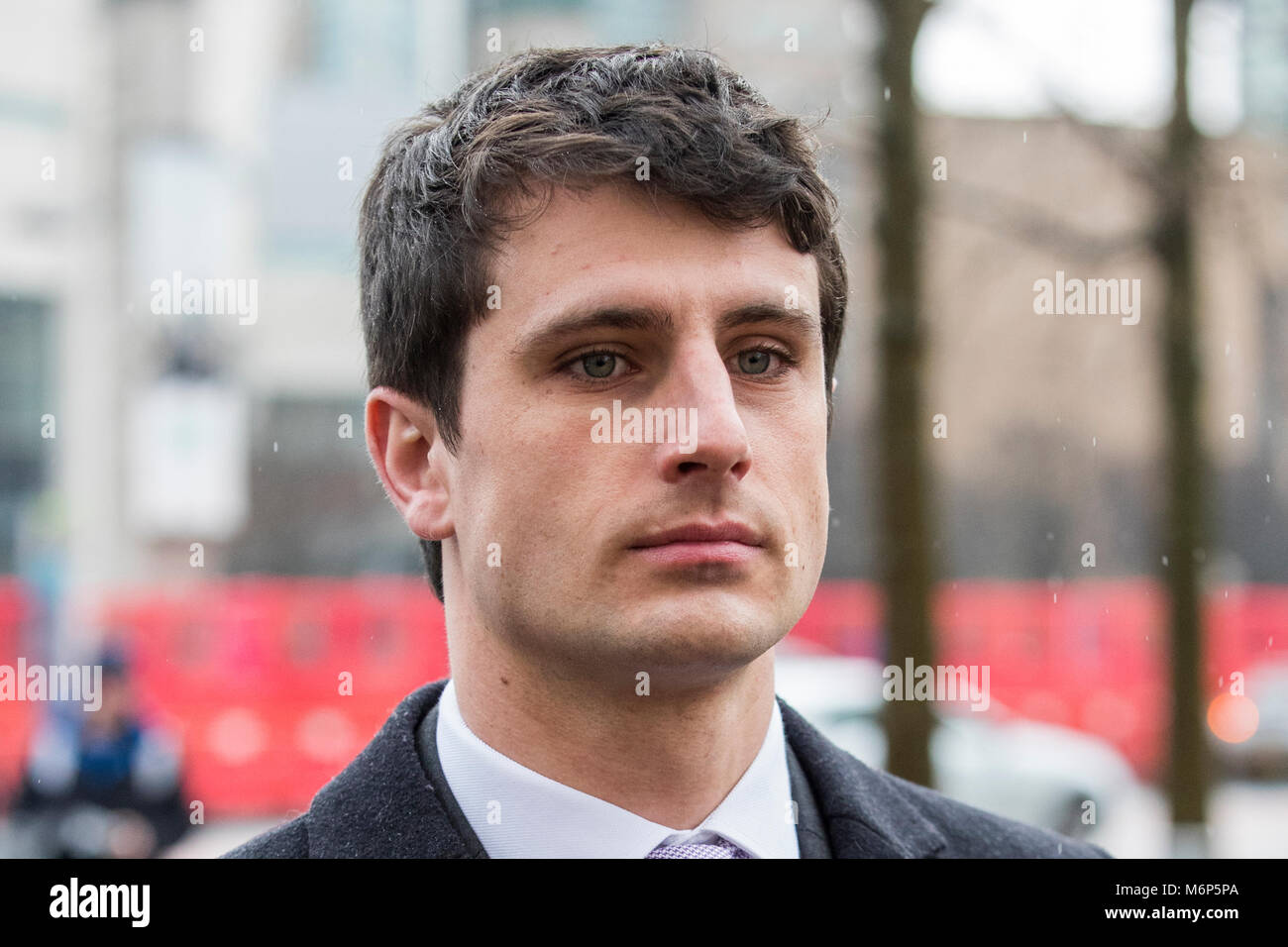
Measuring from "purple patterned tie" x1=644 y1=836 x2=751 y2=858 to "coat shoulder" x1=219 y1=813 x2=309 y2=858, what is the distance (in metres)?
0.60

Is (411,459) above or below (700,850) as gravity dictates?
above

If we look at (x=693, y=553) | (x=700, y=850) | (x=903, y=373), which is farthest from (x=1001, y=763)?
(x=693, y=553)

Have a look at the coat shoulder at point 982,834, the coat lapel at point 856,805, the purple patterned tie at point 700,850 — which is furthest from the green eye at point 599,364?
the coat shoulder at point 982,834

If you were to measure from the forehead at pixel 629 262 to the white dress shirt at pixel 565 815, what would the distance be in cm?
71

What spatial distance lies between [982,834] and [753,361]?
1.08 metres

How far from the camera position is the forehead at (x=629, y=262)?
2.02 m

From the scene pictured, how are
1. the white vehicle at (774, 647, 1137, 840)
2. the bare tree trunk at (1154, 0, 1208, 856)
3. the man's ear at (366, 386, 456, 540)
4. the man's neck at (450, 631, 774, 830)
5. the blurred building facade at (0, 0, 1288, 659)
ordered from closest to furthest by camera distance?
1. the man's neck at (450, 631, 774, 830)
2. the man's ear at (366, 386, 456, 540)
3. the bare tree trunk at (1154, 0, 1208, 856)
4. the white vehicle at (774, 647, 1137, 840)
5. the blurred building facade at (0, 0, 1288, 659)

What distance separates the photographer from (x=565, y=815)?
83.7 inches

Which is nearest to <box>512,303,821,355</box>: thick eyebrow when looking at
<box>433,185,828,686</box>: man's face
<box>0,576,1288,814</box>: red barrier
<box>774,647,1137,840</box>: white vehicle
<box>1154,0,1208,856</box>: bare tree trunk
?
<box>433,185,828,686</box>: man's face

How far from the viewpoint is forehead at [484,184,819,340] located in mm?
2021

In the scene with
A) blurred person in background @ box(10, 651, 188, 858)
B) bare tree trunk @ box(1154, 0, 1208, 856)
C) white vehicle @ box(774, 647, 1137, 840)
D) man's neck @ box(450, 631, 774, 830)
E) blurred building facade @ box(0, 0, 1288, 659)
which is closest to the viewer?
man's neck @ box(450, 631, 774, 830)

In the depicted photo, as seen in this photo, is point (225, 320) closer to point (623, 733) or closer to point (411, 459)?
point (411, 459)

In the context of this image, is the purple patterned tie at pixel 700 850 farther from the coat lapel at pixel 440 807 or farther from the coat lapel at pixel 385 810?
the coat lapel at pixel 385 810

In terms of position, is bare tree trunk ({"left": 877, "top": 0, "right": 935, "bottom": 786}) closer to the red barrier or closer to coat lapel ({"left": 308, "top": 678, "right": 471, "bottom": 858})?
coat lapel ({"left": 308, "top": 678, "right": 471, "bottom": 858})
